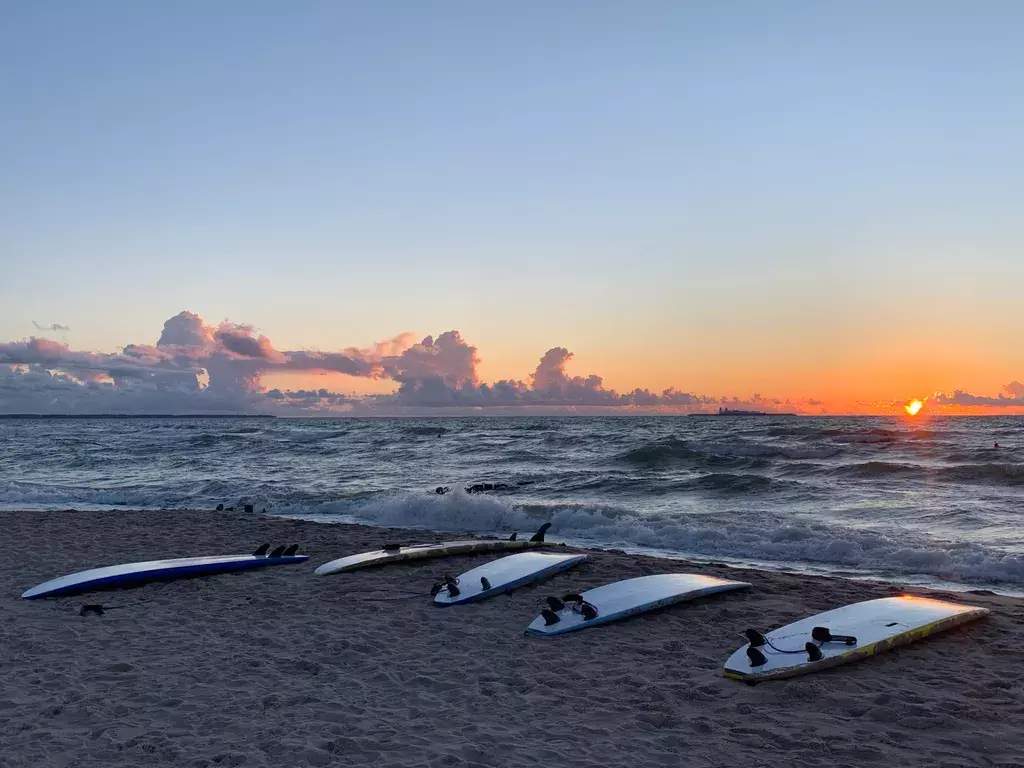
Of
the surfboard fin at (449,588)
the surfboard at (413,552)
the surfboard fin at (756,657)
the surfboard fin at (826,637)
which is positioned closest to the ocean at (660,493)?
the surfboard at (413,552)

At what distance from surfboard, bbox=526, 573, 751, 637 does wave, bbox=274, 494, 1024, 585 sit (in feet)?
10.8

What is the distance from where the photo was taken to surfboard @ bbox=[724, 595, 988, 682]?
5.01 meters

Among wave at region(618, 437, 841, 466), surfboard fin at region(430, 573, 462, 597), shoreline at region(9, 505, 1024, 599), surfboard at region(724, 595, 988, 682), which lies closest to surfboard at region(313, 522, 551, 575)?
shoreline at region(9, 505, 1024, 599)

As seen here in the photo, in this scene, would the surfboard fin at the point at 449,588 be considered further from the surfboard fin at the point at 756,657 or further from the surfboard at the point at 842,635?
the surfboard fin at the point at 756,657

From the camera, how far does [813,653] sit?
5.06 meters

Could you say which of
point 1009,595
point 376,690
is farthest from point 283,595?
point 1009,595

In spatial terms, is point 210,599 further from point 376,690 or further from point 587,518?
point 587,518

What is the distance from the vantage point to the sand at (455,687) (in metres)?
3.97

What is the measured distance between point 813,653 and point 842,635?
0.48 m

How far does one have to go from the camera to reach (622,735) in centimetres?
416

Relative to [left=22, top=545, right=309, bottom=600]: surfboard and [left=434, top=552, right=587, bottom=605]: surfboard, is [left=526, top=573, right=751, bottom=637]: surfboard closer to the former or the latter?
[left=434, top=552, right=587, bottom=605]: surfboard

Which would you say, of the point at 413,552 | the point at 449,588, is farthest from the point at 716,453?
the point at 449,588

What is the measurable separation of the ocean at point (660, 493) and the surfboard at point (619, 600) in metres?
3.11

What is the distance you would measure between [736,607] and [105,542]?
869 cm
